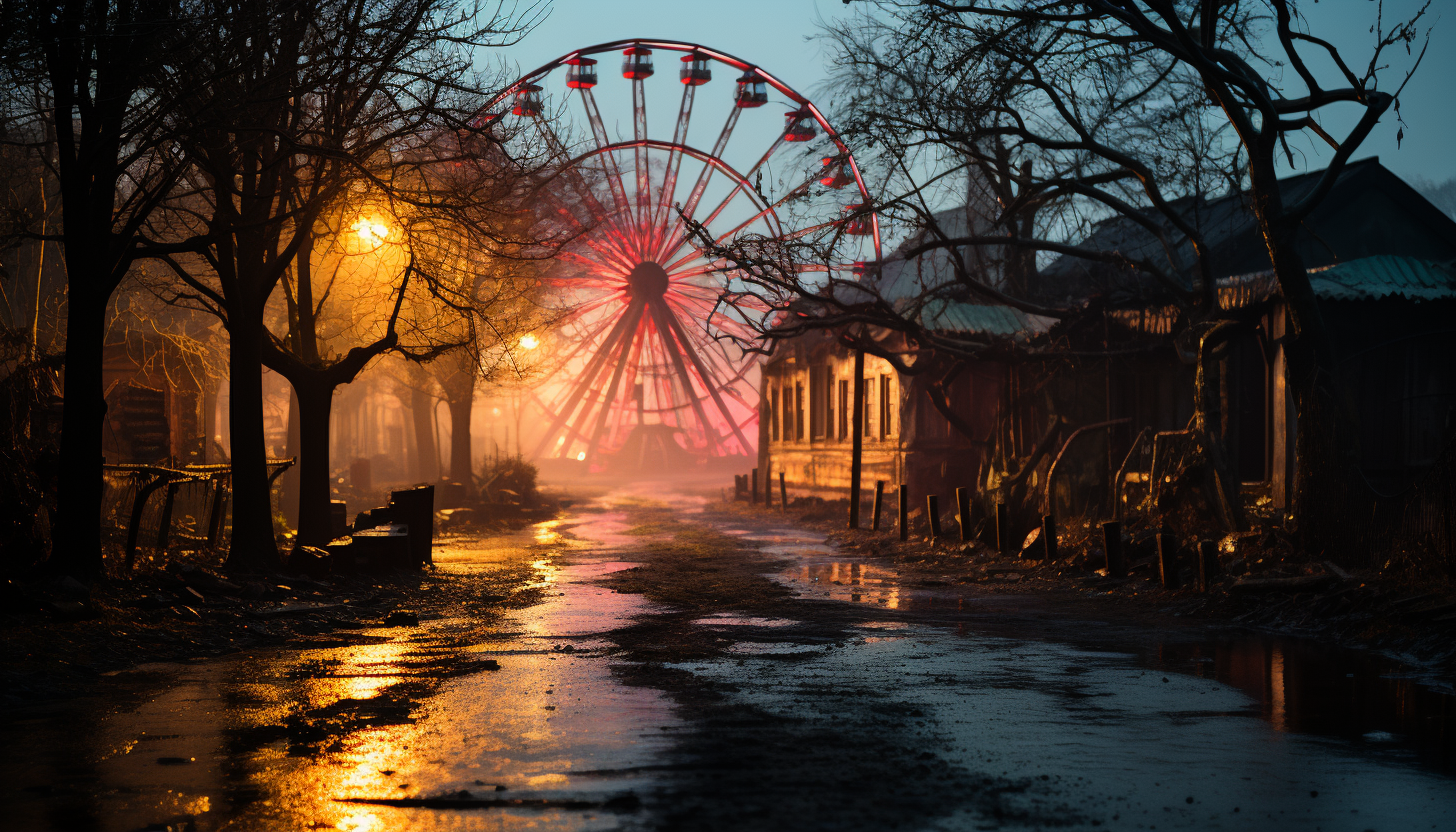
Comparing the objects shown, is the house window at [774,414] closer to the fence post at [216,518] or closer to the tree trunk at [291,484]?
the tree trunk at [291,484]

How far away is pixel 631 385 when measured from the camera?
45969 mm

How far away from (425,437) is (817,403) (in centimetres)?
1385

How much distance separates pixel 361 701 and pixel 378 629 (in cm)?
395

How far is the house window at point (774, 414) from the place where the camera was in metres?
42.3

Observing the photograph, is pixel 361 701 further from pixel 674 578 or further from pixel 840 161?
pixel 840 161

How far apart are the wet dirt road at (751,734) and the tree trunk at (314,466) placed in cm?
621

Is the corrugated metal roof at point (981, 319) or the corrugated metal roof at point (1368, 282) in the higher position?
the corrugated metal roof at point (981, 319)

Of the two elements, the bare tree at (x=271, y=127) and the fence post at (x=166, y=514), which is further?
the fence post at (x=166, y=514)

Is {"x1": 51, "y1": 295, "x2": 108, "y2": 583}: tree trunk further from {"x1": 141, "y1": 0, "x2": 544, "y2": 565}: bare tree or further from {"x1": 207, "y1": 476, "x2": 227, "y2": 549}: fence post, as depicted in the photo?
{"x1": 207, "y1": 476, "x2": 227, "y2": 549}: fence post

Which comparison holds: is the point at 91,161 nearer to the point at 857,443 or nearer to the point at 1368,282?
the point at 1368,282

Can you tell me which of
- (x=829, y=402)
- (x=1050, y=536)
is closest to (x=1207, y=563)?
(x=1050, y=536)

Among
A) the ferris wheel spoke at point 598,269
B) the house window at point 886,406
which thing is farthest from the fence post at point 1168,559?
the ferris wheel spoke at point 598,269

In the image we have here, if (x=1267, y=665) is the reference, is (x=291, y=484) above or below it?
above

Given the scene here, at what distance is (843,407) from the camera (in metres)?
35.2
